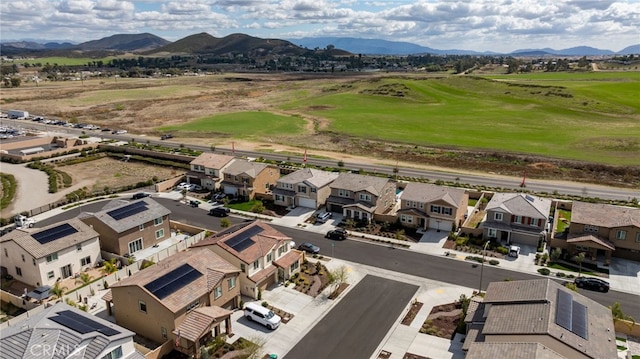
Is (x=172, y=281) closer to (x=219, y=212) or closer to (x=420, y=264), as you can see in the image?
(x=420, y=264)

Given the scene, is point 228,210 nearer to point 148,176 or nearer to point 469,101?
point 148,176

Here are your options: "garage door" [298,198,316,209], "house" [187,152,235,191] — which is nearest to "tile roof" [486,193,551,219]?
"garage door" [298,198,316,209]

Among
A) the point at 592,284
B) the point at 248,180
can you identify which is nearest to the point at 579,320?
the point at 592,284

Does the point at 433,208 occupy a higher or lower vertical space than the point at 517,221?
higher

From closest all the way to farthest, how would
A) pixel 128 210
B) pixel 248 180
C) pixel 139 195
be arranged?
pixel 128 210
pixel 248 180
pixel 139 195

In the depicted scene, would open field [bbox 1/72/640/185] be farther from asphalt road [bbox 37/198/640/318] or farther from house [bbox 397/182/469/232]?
asphalt road [bbox 37/198/640/318]
